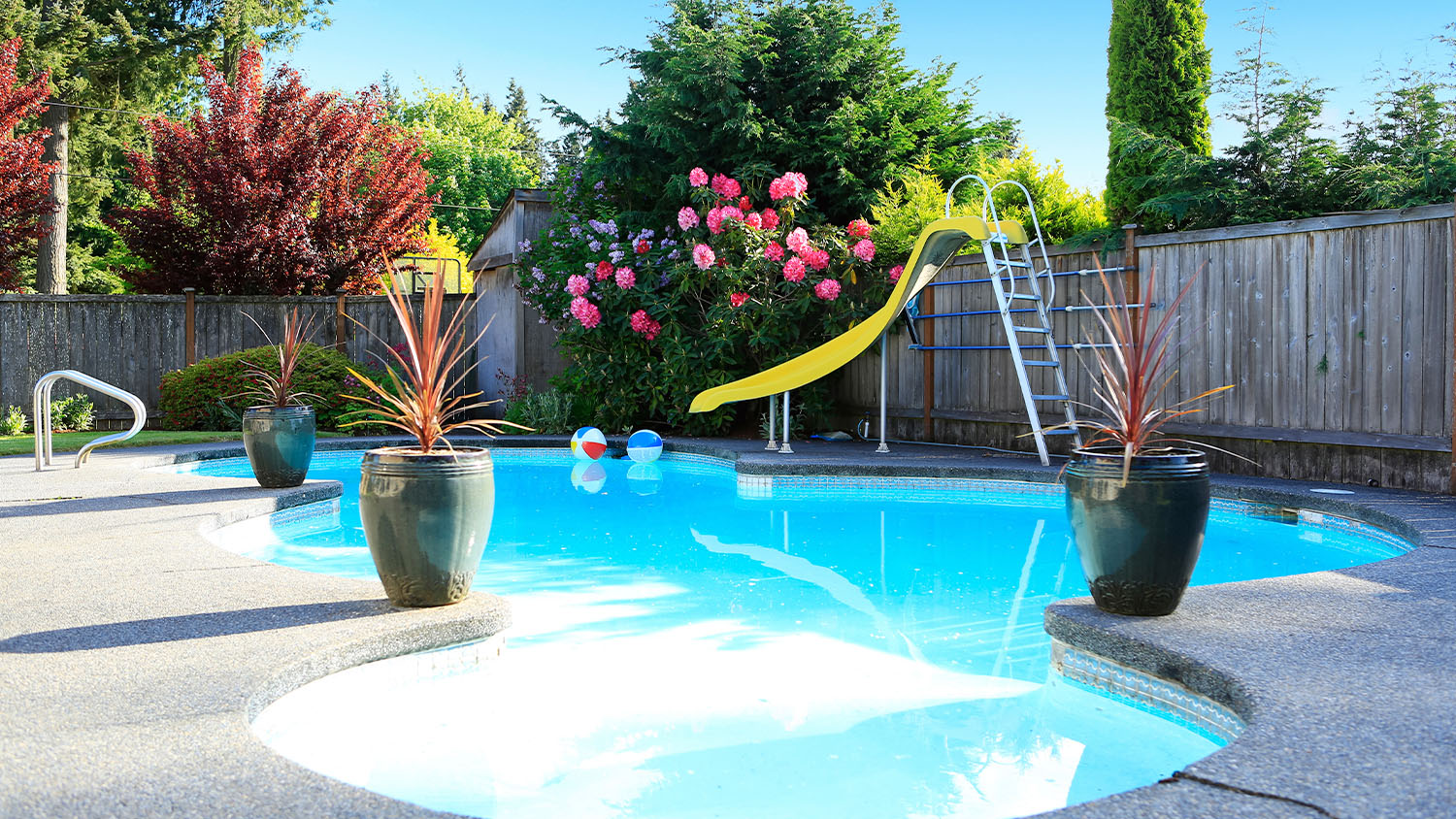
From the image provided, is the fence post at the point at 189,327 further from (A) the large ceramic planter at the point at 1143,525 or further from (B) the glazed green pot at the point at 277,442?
(A) the large ceramic planter at the point at 1143,525

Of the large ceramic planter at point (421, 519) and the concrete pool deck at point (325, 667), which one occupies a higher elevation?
the large ceramic planter at point (421, 519)

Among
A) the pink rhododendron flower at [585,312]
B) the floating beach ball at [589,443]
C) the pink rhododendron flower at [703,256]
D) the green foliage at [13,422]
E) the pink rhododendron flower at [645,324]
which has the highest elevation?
the pink rhododendron flower at [703,256]

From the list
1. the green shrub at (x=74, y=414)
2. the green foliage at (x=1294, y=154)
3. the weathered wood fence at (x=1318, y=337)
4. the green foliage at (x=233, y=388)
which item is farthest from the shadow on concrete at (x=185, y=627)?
the green shrub at (x=74, y=414)

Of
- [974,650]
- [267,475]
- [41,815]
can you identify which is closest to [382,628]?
[41,815]

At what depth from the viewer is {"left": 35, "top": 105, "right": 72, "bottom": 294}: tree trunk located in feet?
53.5

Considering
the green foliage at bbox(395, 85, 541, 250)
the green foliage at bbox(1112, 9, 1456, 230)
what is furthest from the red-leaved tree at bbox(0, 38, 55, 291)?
the green foliage at bbox(395, 85, 541, 250)

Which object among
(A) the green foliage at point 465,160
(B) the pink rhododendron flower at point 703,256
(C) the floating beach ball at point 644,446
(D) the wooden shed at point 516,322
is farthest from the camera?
(A) the green foliage at point 465,160

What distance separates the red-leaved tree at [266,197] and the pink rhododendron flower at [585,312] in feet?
18.7

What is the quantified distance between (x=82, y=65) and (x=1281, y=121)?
18087mm

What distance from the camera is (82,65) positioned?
1686 cm

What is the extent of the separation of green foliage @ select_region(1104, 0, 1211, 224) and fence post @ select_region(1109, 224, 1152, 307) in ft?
8.34

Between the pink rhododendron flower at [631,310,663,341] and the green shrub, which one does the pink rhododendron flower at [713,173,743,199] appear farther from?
the green shrub

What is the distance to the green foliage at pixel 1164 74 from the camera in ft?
34.9

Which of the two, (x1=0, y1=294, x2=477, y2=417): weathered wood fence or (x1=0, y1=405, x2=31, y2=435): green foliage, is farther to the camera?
(x1=0, y1=294, x2=477, y2=417): weathered wood fence
